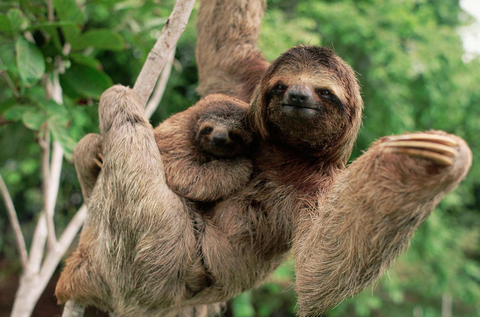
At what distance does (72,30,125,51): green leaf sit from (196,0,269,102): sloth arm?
1.30 meters

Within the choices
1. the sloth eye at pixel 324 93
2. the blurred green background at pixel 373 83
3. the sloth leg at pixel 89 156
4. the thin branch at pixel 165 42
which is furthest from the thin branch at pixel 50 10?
the sloth eye at pixel 324 93

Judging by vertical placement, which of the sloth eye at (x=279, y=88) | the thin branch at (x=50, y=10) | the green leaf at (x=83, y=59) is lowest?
the green leaf at (x=83, y=59)

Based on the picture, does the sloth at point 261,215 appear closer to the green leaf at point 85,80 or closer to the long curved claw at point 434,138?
the long curved claw at point 434,138

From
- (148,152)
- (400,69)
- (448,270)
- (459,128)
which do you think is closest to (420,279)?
(448,270)

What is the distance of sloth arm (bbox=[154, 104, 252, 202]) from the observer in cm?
449

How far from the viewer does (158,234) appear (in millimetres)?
4211

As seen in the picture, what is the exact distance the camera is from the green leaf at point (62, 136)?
5035 mm

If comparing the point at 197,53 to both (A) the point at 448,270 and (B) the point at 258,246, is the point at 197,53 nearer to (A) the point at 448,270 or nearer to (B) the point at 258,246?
(B) the point at 258,246

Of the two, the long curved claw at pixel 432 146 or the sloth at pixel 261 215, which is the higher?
the long curved claw at pixel 432 146

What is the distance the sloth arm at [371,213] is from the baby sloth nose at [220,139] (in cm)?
125

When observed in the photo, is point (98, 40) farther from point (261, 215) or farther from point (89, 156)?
point (261, 215)

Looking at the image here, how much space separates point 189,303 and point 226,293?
46cm

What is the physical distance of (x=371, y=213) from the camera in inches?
126

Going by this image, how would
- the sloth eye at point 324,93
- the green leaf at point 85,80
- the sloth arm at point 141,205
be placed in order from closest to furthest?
the sloth eye at point 324,93
the sloth arm at point 141,205
the green leaf at point 85,80
